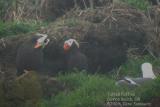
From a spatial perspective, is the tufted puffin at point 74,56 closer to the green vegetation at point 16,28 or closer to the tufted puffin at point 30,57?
the tufted puffin at point 30,57

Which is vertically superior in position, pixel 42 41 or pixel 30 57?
pixel 42 41

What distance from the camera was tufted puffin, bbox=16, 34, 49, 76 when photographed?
41.9ft

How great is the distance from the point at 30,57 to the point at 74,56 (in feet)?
3.08

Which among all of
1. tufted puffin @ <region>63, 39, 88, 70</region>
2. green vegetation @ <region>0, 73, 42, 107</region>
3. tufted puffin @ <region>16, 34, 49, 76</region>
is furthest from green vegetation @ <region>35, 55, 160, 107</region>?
tufted puffin @ <region>16, 34, 49, 76</region>

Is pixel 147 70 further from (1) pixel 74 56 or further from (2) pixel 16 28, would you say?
(2) pixel 16 28

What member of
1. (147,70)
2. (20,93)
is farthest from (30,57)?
(20,93)

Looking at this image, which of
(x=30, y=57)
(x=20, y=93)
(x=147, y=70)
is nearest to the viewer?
(x=20, y=93)

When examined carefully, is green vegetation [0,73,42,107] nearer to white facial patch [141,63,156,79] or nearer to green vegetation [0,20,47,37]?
white facial patch [141,63,156,79]

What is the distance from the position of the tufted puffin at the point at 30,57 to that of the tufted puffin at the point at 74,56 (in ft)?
1.76

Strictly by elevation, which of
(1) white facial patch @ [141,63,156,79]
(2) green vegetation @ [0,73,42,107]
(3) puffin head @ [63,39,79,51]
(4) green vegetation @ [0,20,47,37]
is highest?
(4) green vegetation @ [0,20,47,37]

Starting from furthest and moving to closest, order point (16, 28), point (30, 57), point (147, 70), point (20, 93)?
point (16, 28)
point (30, 57)
point (147, 70)
point (20, 93)

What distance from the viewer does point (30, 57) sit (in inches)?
504

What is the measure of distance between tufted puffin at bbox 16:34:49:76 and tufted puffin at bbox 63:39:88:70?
0.54 m

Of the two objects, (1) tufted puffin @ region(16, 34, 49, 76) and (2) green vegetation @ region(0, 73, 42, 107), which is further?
(1) tufted puffin @ region(16, 34, 49, 76)
